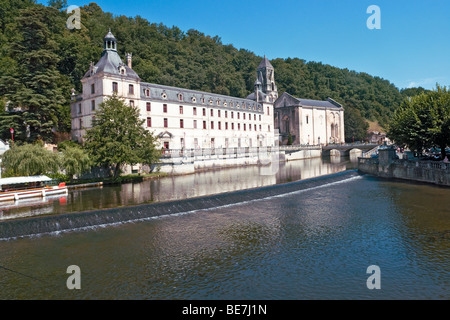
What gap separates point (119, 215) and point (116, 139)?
19427 mm

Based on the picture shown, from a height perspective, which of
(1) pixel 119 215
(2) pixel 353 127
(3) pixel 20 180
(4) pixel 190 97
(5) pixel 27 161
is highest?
(4) pixel 190 97

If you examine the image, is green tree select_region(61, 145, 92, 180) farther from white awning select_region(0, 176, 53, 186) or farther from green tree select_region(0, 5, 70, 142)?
green tree select_region(0, 5, 70, 142)

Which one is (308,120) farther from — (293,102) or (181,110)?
(181,110)

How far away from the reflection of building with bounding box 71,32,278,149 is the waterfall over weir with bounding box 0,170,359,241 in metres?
22.3

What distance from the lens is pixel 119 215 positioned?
2011cm

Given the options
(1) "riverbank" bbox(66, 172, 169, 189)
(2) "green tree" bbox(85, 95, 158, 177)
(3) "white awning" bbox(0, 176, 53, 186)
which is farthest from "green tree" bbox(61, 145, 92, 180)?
(3) "white awning" bbox(0, 176, 53, 186)

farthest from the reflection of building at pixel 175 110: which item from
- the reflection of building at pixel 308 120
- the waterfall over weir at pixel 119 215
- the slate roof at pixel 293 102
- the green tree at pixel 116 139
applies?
the waterfall over weir at pixel 119 215

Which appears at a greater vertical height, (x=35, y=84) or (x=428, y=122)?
(x=35, y=84)

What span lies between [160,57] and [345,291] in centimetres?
9069

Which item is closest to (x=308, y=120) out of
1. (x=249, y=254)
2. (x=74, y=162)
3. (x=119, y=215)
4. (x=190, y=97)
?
(x=190, y=97)

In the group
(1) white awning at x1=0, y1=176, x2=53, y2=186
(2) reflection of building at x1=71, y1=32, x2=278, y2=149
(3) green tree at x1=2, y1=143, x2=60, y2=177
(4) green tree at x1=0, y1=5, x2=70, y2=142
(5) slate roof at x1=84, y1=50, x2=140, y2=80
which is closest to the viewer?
(1) white awning at x1=0, y1=176, x2=53, y2=186

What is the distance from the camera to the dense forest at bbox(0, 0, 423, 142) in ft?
158

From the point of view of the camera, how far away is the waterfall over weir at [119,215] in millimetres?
17484
